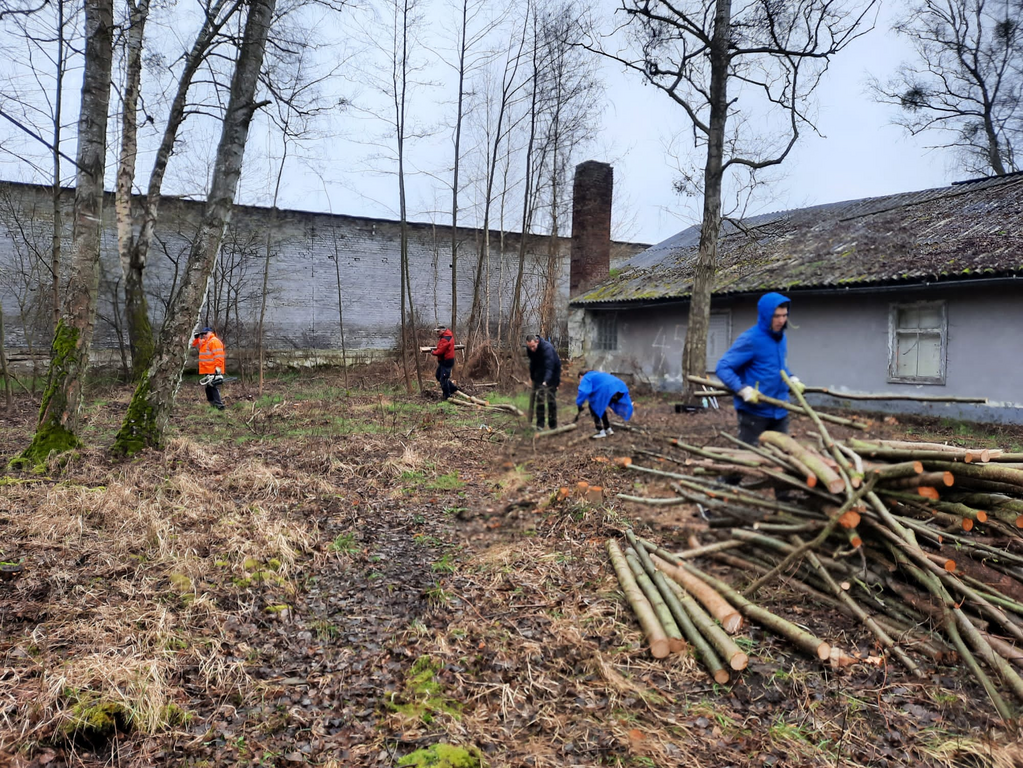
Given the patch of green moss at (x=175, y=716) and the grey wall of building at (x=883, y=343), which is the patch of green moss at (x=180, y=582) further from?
the grey wall of building at (x=883, y=343)

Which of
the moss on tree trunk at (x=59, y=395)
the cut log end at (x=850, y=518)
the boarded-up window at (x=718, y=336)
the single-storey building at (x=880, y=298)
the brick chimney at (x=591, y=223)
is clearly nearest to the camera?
the cut log end at (x=850, y=518)

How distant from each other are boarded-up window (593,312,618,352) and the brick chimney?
1546 mm

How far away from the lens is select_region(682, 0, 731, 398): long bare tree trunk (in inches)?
442

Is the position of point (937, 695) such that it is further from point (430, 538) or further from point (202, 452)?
point (202, 452)

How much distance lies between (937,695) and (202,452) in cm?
706

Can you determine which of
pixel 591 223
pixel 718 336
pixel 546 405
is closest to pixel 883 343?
pixel 718 336

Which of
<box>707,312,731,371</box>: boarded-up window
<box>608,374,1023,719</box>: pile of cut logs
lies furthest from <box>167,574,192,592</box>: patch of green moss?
<box>707,312,731,371</box>: boarded-up window

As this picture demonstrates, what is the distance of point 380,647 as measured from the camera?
140 inches

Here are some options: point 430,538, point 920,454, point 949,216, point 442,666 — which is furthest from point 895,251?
point 442,666

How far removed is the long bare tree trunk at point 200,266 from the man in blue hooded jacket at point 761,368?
5.64 meters

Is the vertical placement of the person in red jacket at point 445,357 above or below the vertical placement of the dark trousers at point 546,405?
above

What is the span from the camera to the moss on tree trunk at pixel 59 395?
6.56 meters

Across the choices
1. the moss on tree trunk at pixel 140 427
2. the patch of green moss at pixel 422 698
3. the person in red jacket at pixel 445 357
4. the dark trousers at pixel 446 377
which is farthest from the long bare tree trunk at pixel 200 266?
the dark trousers at pixel 446 377

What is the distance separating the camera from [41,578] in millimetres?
3906
